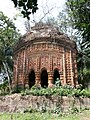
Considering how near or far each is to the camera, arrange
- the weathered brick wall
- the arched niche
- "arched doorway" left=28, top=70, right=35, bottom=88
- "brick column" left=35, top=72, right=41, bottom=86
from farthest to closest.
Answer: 1. the arched niche
2. "arched doorway" left=28, top=70, right=35, bottom=88
3. "brick column" left=35, top=72, right=41, bottom=86
4. the weathered brick wall

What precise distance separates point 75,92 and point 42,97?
7.46 ft

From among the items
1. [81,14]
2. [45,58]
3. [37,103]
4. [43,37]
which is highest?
[81,14]

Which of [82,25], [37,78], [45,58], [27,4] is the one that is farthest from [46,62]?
[27,4]

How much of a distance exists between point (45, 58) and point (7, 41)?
A: 27.5 feet

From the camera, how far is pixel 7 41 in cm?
2983

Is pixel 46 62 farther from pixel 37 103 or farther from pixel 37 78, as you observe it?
pixel 37 103

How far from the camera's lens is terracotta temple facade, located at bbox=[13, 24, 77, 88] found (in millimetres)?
22469

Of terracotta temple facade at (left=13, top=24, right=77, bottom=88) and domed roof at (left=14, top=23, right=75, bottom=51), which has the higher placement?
domed roof at (left=14, top=23, right=75, bottom=51)

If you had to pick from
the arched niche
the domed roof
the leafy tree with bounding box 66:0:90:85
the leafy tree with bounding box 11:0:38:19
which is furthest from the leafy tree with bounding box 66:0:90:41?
the leafy tree with bounding box 11:0:38:19

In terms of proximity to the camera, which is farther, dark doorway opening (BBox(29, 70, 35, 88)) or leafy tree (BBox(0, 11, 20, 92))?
leafy tree (BBox(0, 11, 20, 92))

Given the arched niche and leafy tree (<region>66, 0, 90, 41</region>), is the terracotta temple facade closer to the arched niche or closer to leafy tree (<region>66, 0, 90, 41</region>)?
the arched niche

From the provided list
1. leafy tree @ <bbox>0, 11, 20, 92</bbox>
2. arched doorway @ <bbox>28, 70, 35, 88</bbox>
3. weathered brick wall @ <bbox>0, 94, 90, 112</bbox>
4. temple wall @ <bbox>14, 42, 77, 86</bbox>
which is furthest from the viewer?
leafy tree @ <bbox>0, 11, 20, 92</bbox>

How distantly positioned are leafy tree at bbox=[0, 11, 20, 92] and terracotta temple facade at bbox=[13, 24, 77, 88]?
459 centimetres

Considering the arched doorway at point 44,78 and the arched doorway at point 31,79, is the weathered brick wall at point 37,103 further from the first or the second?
the arched doorway at point 44,78
